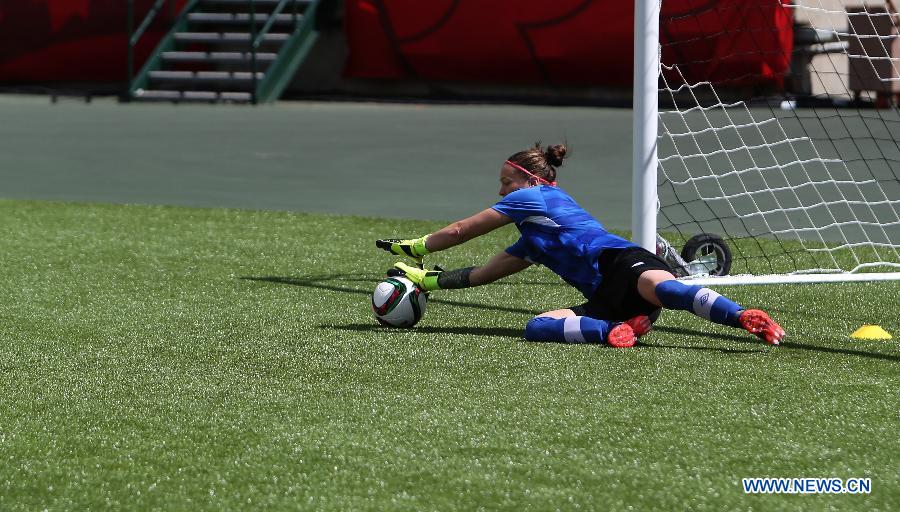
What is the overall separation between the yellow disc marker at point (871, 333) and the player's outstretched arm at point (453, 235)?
5.09 ft

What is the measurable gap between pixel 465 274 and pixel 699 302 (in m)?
1.21

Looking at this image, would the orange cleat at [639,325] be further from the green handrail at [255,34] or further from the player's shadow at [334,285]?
the green handrail at [255,34]

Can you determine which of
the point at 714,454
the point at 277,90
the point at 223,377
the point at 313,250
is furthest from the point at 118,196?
the point at 277,90

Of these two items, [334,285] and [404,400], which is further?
[334,285]

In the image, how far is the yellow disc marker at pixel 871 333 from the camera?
5.79 m

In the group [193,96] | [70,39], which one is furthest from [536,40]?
[70,39]

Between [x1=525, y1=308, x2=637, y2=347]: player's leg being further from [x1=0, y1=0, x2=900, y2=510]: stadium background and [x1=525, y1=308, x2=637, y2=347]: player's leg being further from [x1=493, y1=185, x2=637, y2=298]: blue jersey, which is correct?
[x1=493, y1=185, x2=637, y2=298]: blue jersey

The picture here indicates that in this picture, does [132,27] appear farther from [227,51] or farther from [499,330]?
[499,330]

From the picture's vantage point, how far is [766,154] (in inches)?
496

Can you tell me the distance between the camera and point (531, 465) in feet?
12.9

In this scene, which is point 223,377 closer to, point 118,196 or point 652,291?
point 652,291

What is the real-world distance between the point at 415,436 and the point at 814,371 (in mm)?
1736

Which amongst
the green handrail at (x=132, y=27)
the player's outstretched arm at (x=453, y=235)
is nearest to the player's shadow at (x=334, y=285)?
the player's outstretched arm at (x=453, y=235)

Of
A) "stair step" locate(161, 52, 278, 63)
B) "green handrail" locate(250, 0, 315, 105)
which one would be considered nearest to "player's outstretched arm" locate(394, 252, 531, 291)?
"green handrail" locate(250, 0, 315, 105)
